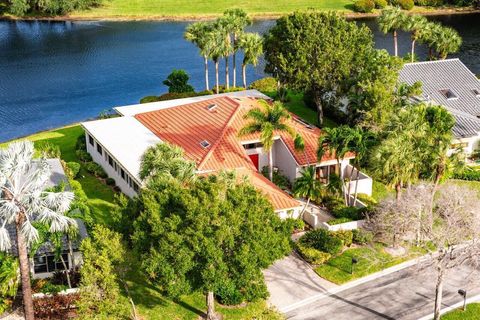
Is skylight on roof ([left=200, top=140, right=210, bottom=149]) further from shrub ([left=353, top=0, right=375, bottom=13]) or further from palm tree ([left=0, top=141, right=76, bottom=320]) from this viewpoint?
shrub ([left=353, top=0, right=375, bottom=13])

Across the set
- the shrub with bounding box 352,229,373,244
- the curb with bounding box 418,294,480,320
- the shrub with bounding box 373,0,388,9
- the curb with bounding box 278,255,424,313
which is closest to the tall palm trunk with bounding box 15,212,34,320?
the curb with bounding box 278,255,424,313

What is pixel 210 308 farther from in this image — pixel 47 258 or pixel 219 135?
pixel 219 135

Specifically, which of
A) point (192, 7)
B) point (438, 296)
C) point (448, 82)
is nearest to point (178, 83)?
point (448, 82)

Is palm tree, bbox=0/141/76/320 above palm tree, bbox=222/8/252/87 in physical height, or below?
below

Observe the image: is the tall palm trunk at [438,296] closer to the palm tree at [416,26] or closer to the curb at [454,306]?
the curb at [454,306]

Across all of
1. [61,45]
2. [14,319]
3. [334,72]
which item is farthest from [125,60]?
[14,319]

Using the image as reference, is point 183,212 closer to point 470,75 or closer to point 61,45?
point 470,75
